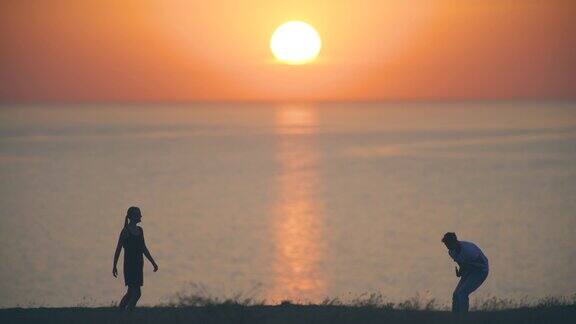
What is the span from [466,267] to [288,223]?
4993cm

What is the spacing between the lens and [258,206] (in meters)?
75.8

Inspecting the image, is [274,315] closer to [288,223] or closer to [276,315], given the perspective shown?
[276,315]

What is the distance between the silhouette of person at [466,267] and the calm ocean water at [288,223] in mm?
23058

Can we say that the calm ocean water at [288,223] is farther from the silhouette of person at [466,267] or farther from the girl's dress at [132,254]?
the silhouette of person at [466,267]

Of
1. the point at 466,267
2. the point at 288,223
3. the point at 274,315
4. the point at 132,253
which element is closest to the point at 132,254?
the point at 132,253

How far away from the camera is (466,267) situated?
1600 centimetres

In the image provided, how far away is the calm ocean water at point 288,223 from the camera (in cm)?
4400

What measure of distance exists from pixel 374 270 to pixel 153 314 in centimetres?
3204

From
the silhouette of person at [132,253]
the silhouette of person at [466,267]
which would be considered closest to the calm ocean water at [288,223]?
the silhouette of person at [132,253]

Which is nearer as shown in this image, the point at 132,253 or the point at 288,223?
the point at 132,253

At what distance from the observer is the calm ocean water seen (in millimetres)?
44000

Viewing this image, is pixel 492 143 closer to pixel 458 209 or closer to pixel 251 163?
pixel 251 163

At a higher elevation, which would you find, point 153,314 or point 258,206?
point 258,206

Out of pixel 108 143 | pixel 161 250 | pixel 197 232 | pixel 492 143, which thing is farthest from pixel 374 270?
pixel 108 143
